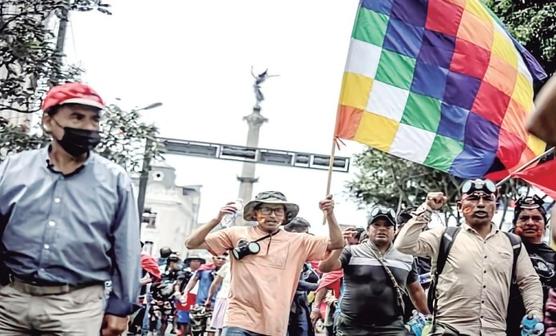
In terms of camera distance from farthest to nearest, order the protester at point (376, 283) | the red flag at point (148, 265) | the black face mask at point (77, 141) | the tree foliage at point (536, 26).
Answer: the tree foliage at point (536, 26) → the red flag at point (148, 265) → the protester at point (376, 283) → the black face mask at point (77, 141)

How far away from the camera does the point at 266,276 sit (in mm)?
7129

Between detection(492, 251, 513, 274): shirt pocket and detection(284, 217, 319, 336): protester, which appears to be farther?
detection(284, 217, 319, 336): protester

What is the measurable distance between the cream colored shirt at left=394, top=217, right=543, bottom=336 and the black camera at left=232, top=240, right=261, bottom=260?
1.14m

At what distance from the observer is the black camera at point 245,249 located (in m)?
7.18

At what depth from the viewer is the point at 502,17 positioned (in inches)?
675

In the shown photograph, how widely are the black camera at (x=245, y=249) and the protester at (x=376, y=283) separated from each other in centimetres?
54

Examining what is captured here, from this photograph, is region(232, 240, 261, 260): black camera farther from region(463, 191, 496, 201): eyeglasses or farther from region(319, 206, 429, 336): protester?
region(463, 191, 496, 201): eyeglasses

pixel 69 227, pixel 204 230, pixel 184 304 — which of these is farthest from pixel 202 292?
pixel 69 227

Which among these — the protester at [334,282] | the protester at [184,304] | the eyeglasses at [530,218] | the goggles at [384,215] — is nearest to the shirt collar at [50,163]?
the goggles at [384,215]

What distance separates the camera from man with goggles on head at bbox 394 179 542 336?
645cm

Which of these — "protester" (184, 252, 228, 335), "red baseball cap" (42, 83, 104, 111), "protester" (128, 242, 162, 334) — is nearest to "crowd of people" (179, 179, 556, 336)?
"red baseball cap" (42, 83, 104, 111)

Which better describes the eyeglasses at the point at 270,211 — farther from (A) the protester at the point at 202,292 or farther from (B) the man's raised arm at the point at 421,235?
(A) the protester at the point at 202,292

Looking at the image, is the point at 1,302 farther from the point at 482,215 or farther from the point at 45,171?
the point at 482,215

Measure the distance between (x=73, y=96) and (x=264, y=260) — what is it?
290 centimetres
